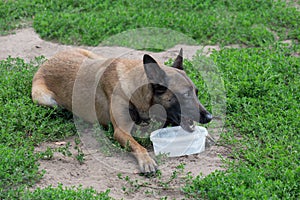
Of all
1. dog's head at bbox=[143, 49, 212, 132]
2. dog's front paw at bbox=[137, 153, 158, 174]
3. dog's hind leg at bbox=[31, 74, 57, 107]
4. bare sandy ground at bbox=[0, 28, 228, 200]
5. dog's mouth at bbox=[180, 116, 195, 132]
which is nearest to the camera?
bare sandy ground at bbox=[0, 28, 228, 200]

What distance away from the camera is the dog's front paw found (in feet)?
18.6

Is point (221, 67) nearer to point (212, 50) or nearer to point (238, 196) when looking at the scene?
point (212, 50)

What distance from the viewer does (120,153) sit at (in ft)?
19.9

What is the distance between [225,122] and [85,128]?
169cm

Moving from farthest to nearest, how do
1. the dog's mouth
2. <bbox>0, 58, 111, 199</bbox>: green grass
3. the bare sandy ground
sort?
the dog's mouth
the bare sandy ground
<bbox>0, 58, 111, 199</bbox>: green grass

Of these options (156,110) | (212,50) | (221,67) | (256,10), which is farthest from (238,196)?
(256,10)

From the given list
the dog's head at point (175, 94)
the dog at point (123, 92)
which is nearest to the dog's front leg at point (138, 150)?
the dog at point (123, 92)

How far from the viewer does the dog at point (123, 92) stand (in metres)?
5.90

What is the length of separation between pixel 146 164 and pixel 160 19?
172 inches

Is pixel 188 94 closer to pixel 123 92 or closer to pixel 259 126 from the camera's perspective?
pixel 123 92

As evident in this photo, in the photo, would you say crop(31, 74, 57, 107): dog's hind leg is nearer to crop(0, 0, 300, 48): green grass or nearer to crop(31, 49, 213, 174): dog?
crop(31, 49, 213, 174): dog

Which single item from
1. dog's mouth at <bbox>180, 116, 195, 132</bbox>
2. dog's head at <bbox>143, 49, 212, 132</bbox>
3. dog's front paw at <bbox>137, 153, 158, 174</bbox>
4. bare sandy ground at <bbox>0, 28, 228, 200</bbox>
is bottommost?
bare sandy ground at <bbox>0, 28, 228, 200</bbox>

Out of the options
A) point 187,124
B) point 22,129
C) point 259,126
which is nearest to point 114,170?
point 187,124

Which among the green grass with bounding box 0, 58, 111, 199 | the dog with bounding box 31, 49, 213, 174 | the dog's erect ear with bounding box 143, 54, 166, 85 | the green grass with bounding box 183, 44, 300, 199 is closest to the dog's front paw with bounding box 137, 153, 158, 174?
the dog with bounding box 31, 49, 213, 174
